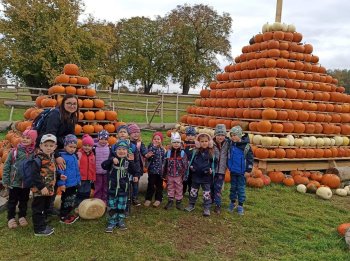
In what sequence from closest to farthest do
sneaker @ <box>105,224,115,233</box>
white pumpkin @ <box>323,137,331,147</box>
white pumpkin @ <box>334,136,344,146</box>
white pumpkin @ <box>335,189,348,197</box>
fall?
1. sneaker @ <box>105,224,115,233</box>
2. white pumpkin @ <box>335,189,348,197</box>
3. white pumpkin @ <box>323,137,331,147</box>
4. white pumpkin @ <box>334,136,344,146</box>

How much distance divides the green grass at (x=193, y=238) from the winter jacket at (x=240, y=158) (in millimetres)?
762

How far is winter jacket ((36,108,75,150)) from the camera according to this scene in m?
5.01

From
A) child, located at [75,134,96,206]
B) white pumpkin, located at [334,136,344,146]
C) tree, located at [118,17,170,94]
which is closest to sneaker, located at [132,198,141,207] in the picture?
child, located at [75,134,96,206]

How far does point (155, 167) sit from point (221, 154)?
45.8 inches

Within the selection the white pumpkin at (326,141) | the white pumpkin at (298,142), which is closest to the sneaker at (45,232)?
the white pumpkin at (298,142)

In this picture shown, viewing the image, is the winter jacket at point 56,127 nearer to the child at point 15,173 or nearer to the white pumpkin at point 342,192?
the child at point 15,173

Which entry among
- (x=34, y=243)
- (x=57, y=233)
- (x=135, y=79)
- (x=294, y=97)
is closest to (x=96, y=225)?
(x=57, y=233)

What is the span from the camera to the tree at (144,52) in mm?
39750

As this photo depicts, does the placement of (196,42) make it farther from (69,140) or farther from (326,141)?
(69,140)

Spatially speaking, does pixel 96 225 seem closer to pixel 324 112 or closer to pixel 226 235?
pixel 226 235

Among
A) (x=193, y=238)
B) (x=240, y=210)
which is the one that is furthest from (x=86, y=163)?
(x=240, y=210)

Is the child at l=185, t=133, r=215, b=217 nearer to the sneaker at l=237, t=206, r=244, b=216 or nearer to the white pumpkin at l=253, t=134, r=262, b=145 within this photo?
the sneaker at l=237, t=206, r=244, b=216

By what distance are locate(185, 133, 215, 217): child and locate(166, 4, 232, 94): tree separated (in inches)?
1286

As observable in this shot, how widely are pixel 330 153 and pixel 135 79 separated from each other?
106 ft
